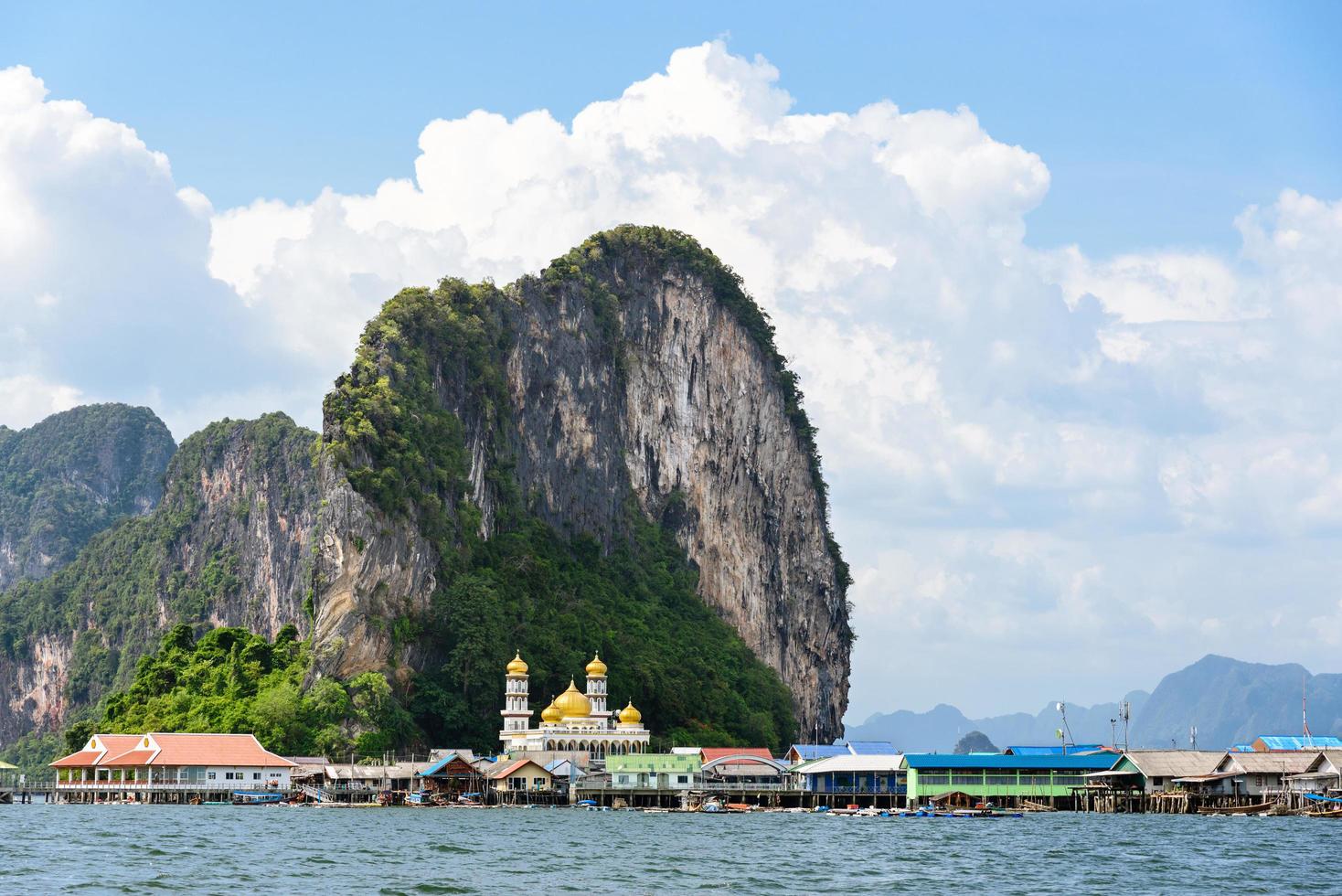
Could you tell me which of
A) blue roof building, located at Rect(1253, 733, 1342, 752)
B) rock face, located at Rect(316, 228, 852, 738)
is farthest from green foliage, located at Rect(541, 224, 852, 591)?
blue roof building, located at Rect(1253, 733, 1342, 752)

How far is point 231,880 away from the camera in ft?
174

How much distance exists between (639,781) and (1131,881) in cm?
5642

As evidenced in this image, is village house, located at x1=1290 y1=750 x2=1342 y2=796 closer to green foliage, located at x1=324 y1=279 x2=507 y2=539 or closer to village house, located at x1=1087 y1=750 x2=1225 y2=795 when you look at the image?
village house, located at x1=1087 y1=750 x2=1225 y2=795

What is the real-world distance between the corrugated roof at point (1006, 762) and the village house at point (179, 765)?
36.7m

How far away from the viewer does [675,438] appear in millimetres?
158500

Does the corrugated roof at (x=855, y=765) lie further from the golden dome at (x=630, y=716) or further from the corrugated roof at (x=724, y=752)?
the golden dome at (x=630, y=716)

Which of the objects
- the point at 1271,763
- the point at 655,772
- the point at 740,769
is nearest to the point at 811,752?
the point at 740,769

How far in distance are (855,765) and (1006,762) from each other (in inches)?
→ 338

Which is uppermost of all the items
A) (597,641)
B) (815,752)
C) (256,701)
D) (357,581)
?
(357,581)

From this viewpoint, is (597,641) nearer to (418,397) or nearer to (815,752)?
(815,752)

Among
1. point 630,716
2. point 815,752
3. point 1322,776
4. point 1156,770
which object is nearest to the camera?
point 1322,776

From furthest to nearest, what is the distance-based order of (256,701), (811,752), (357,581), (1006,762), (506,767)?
1. (811,752)
2. (256,701)
3. (357,581)
4. (506,767)
5. (1006,762)

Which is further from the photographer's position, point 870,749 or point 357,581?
point 870,749

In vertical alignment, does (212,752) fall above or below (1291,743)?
below
